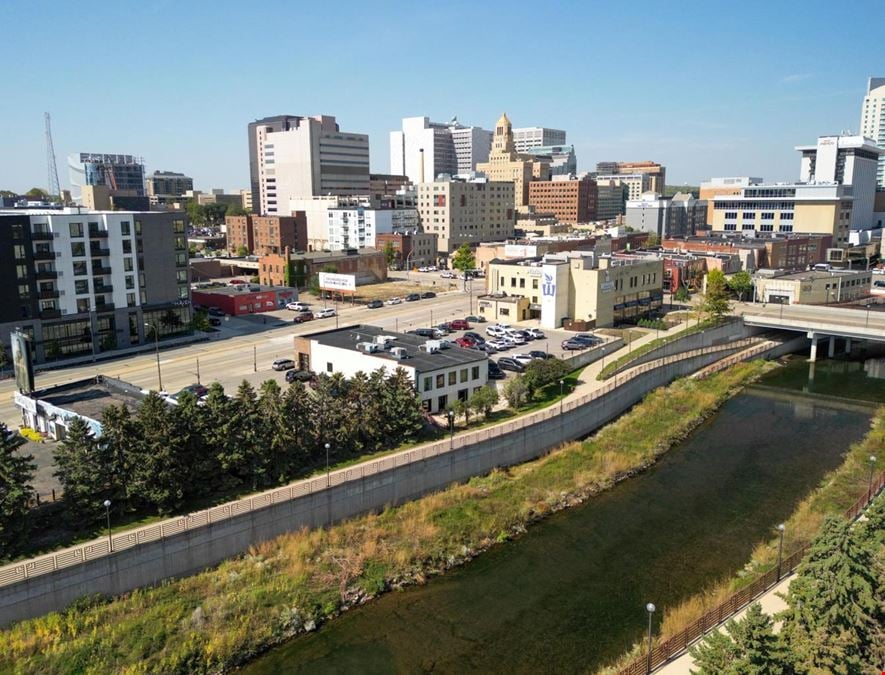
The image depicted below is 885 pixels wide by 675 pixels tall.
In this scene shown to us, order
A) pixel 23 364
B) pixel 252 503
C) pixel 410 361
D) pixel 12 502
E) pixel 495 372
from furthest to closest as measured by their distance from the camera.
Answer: pixel 495 372 → pixel 410 361 → pixel 23 364 → pixel 252 503 → pixel 12 502

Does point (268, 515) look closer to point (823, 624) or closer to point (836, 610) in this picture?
point (823, 624)

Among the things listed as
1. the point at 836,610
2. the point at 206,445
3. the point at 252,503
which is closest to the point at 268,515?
the point at 252,503

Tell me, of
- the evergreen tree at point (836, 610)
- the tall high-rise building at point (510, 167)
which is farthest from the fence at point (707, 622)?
the tall high-rise building at point (510, 167)

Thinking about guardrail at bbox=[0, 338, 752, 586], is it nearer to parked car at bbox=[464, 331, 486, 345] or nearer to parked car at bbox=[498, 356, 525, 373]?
parked car at bbox=[498, 356, 525, 373]

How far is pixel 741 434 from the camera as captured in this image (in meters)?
42.8

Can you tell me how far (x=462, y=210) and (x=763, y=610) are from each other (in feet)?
361

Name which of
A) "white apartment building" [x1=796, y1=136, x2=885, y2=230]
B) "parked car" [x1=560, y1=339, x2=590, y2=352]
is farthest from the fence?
"white apartment building" [x1=796, y1=136, x2=885, y2=230]

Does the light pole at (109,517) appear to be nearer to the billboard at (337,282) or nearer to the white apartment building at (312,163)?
the billboard at (337,282)

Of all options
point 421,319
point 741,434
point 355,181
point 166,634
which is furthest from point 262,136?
point 166,634

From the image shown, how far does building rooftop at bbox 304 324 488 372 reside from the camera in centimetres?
4012

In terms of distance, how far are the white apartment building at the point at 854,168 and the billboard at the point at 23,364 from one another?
136 meters

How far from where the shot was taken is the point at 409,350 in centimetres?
4278

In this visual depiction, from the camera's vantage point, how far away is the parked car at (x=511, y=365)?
48250mm

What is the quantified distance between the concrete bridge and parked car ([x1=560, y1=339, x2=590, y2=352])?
18.6m
